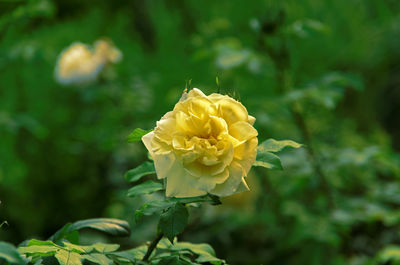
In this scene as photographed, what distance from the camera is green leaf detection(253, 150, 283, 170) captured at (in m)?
0.57

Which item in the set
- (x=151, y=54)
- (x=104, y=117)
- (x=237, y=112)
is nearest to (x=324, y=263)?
(x=237, y=112)

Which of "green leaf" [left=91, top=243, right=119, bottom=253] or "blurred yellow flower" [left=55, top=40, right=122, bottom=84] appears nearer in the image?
"green leaf" [left=91, top=243, right=119, bottom=253]

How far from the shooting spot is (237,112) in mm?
555

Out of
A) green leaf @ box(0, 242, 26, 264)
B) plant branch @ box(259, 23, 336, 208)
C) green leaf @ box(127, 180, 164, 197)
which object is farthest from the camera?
plant branch @ box(259, 23, 336, 208)

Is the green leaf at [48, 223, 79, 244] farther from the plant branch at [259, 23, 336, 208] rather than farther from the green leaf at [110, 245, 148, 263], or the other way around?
the plant branch at [259, 23, 336, 208]

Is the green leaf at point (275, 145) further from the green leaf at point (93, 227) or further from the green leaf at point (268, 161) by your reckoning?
the green leaf at point (93, 227)

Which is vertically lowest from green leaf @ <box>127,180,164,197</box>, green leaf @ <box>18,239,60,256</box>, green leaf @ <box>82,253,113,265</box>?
green leaf @ <box>18,239,60,256</box>

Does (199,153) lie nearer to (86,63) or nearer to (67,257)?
(67,257)

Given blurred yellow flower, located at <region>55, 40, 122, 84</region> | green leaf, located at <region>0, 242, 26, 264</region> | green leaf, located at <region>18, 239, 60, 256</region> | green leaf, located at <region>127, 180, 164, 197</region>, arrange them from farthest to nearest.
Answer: blurred yellow flower, located at <region>55, 40, 122, 84</region> → green leaf, located at <region>127, 180, 164, 197</region> → green leaf, located at <region>18, 239, 60, 256</region> → green leaf, located at <region>0, 242, 26, 264</region>

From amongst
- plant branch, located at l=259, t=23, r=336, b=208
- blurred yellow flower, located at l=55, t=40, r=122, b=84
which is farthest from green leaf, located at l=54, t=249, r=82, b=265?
blurred yellow flower, located at l=55, t=40, r=122, b=84

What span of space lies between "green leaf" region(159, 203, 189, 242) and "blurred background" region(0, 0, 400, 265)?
16 cm

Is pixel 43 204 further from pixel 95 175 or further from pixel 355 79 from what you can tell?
pixel 355 79

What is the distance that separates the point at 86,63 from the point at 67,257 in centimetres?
155

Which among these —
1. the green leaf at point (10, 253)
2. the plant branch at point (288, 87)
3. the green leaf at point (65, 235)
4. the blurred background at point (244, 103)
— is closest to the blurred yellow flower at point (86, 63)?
the blurred background at point (244, 103)
